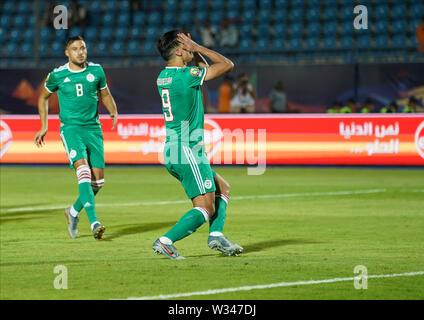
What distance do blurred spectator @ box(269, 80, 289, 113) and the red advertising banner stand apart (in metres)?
2.57

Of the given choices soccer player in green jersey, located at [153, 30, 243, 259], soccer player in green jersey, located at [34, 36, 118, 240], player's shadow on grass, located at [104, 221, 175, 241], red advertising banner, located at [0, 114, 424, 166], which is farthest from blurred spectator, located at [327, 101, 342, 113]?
soccer player in green jersey, located at [153, 30, 243, 259]

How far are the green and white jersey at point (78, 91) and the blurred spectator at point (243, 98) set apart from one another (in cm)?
1293

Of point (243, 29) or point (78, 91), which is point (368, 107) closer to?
point (243, 29)

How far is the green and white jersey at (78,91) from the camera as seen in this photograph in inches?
440

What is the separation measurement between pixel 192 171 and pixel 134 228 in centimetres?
344

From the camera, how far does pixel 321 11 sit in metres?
27.5

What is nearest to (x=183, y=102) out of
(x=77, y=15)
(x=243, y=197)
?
(x=243, y=197)

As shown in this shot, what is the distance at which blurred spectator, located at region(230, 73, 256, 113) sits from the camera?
78.9 feet

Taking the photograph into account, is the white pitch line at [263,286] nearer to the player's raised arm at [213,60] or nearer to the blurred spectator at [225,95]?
the player's raised arm at [213,60]

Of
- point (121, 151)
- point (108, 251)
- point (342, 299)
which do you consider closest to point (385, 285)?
point (342, 299)

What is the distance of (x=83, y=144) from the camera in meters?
11.1

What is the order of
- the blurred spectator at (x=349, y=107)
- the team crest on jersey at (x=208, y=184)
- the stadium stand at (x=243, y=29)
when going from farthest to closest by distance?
1. the stadium stand at (x=243, y=29)
2. the blurred spectator at (x=349, y=107)
3. the team crest on jersey at (x=208, y=184)

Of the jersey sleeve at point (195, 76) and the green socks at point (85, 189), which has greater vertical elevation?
the jersey sleeve at point (195, 76)

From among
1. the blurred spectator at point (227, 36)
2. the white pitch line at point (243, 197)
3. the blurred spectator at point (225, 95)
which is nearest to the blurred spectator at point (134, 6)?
the blurred spectator at point (227, 36)
